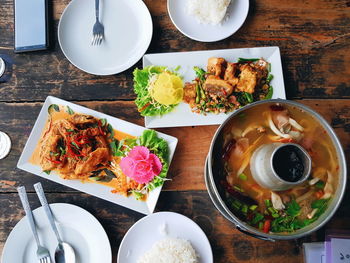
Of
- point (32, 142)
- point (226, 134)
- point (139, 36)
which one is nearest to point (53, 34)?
point (139, 36)

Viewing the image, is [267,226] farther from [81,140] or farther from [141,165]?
[81,140]

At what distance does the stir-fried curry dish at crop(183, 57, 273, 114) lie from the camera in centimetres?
156

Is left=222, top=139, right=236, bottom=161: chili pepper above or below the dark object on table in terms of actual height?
below

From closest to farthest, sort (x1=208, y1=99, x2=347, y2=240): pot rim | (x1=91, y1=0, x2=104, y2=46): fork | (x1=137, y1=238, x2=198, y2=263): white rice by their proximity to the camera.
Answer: (x1=208, y1=99, x2=347, y2=240): pot rim
(x1=137, y1=238, x2=198, y2=263): white rice
(x1=91, y1=0, x2=104, y2=46): fork

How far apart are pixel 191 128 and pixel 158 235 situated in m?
0.51

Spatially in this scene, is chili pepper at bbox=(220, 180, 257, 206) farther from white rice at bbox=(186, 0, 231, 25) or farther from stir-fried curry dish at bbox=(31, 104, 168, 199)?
white rice at bbox=(186, 0, 231, 25)

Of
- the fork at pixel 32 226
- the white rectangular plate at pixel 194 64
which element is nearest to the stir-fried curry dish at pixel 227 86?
the white rectangular plate at pixel 194 64

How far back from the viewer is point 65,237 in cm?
159

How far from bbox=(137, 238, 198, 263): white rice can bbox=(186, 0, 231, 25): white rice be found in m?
1.01

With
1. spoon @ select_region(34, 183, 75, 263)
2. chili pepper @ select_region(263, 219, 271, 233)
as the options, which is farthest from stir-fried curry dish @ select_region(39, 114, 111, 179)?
chili pepper @ select_region(263, 219, 271, 233)

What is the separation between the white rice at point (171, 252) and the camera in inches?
57.8

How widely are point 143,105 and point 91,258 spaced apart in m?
0.73

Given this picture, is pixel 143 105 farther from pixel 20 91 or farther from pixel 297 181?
pixel 297 181

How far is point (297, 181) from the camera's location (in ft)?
3.63
